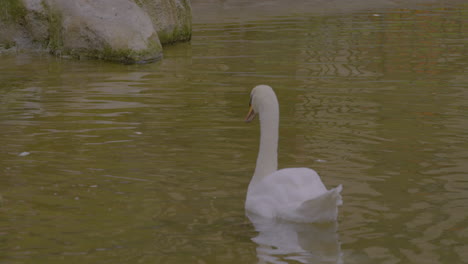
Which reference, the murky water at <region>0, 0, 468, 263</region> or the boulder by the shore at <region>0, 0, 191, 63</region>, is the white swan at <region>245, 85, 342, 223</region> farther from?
the boulder by the shore at <region>0, 0, 191, 63</region>

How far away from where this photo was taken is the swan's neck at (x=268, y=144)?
Answer: 6.17 metres

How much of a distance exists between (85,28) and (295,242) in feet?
29.3

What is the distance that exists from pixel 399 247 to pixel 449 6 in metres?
16.6

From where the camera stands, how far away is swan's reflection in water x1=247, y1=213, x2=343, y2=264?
17.2 feet

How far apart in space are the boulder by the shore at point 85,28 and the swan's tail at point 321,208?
822cm

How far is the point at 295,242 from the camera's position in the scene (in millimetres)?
5484

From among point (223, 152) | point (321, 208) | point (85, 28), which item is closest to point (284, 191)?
point (321, 208)

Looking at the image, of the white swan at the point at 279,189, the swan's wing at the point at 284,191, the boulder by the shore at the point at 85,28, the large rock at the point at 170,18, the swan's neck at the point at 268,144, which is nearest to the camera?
the white swan at the point at 279,189

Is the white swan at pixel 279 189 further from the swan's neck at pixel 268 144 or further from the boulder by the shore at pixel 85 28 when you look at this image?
the boulder by the shore at pixel 85 28

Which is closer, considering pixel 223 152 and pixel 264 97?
pixel 264 97

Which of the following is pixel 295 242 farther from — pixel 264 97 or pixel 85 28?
pixel 85 28

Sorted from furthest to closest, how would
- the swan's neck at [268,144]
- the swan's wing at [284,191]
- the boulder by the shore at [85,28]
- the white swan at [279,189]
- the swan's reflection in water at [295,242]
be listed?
the boulder by the shore at [85,28] → the swan's neck at [268,144] → the swan's wing at [284,191] → the white swan at [279,189] → the swan's reflection in water at [295,242]

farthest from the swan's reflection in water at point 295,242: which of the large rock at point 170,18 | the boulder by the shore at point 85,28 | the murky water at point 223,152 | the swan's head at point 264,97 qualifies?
the large rock at point 170,18

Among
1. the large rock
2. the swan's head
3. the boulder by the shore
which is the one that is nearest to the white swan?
the swan's head
